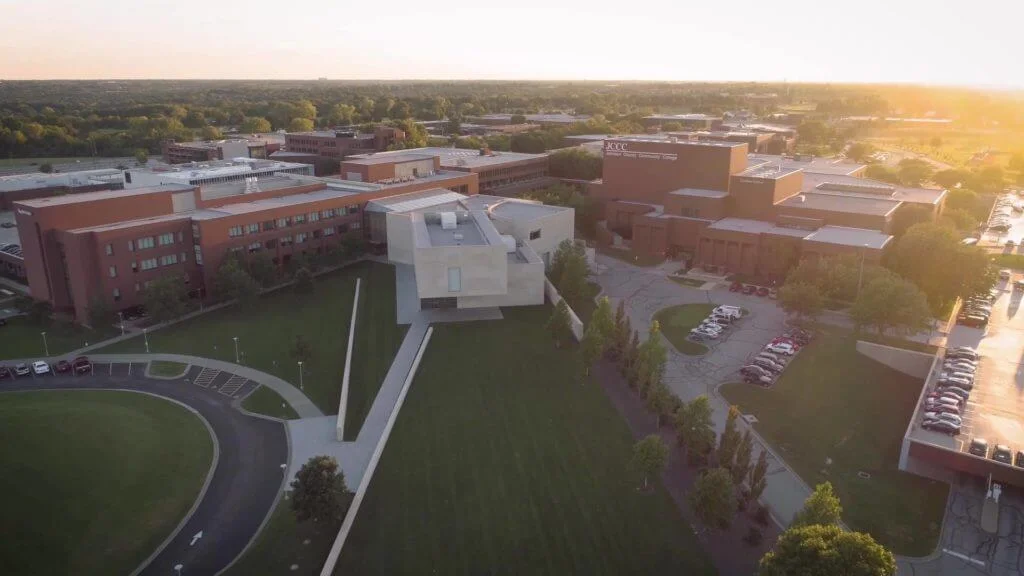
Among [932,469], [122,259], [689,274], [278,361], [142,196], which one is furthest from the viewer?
[689,274]

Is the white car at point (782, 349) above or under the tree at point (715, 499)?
under

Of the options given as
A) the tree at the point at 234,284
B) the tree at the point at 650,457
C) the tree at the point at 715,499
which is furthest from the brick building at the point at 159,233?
the tree at the point at 715,499

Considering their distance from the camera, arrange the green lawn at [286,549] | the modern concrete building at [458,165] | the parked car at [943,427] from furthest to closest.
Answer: the modern concrete building at [458,165]
the parked car at [943,427]
the green lawn at [286,549]

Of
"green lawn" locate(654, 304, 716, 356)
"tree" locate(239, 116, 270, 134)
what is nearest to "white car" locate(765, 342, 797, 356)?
"green lawn" locate(654, 304, 716, 356)

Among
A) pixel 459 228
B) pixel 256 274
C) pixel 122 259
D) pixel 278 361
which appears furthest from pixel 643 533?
pixel 122 259

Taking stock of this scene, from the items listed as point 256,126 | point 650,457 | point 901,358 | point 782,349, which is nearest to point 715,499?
point 650,457

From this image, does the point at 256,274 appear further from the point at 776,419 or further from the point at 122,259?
the point at 776,419

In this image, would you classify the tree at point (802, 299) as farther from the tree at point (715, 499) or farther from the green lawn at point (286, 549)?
the green lawn at point (286, 549)
